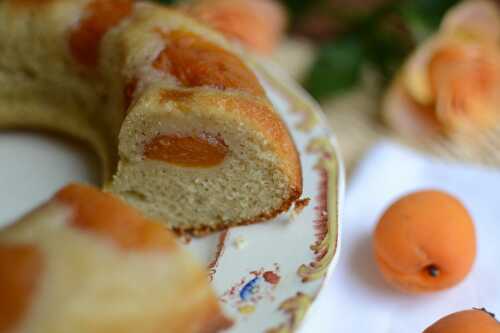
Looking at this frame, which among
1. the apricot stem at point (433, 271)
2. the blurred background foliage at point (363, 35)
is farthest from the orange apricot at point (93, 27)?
the apricot stem at point (433, 271)

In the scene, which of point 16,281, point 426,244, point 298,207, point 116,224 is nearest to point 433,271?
point 426,244

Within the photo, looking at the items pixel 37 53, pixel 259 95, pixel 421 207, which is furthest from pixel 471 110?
pixel 37 53

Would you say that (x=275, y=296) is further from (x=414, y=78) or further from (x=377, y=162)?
(x=414, y=78)

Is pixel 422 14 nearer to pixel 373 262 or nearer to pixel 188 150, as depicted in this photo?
pixel 373 262

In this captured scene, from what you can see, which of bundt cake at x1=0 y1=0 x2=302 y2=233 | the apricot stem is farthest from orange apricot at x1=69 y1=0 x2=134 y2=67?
the apricot stem

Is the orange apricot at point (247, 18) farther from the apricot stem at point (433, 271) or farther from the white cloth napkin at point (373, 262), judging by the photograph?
the apricot stem at point (433, 271)

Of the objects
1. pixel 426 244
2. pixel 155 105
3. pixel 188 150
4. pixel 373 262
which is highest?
pixel 155 105
